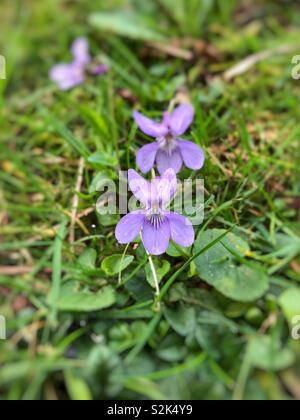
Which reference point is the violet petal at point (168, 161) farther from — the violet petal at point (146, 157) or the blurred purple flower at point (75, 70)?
the blurred purple flower at point (75, 70)

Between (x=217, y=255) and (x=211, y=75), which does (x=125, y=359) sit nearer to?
(x=217, y=255)

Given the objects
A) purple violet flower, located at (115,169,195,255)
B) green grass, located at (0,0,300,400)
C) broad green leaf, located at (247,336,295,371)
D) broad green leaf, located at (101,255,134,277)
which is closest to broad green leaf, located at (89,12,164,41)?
green grass, located at (0,0,300,400)

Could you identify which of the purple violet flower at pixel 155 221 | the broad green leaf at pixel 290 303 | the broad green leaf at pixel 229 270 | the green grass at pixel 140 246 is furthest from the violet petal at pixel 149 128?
the broad green leaf at pixel 290 303

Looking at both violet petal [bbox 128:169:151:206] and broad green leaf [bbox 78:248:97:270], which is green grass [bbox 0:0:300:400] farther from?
violet petal [bbox 128:169:151:206]

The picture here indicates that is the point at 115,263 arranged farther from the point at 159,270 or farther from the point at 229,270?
the point at 229,270

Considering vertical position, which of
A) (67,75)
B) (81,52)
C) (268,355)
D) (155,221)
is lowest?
(268,355)

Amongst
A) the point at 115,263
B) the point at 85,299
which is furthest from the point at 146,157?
the point at 85,299
